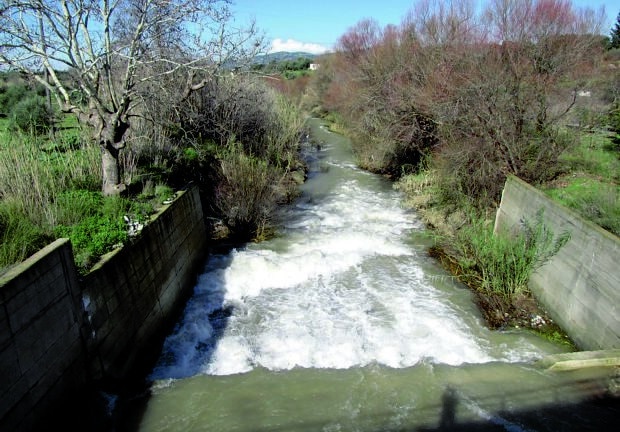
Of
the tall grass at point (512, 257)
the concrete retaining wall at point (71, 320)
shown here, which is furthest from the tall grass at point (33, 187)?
the tall grass at point (512, 257)

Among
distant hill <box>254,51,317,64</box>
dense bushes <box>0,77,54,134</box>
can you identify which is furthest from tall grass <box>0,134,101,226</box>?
distant hill <box>254,51,317,64</box>

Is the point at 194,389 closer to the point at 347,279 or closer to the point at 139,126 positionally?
the point at 347,279

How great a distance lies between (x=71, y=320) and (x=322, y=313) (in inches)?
176

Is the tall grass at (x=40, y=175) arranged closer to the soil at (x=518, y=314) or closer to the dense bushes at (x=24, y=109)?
the dense bushes at (x=24, y=109)

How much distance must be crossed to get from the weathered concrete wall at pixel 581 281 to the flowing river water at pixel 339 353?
72 centimetres

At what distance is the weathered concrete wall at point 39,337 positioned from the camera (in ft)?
12.0

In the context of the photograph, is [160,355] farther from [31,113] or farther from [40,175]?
[31,113]

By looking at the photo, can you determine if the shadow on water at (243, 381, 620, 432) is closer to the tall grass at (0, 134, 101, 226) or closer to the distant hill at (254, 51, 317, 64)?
the tall grass at (0, 134, 101, 226)

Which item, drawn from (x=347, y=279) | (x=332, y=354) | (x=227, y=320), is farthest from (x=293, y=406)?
(x=347, y=279)

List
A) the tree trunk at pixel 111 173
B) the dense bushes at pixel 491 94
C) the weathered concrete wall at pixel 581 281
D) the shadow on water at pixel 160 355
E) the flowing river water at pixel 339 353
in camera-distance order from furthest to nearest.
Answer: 1. the dense bushes at pixel 491 94
2. the tree trunk at pixel 111 173
3. the weathered concrete wall at pixel 581 281
4. the flowing river water at pixel 339 353
5. the shadow on water at pixel 160 355

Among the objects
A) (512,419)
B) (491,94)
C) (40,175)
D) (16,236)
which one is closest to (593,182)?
(491,94)

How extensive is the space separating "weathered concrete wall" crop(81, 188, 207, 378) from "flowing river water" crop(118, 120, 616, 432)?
53cm

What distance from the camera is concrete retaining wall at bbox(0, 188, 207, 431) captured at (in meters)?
3.74

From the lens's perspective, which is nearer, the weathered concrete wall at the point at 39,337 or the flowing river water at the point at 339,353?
the weathered concrete wall at the point at 39,337
